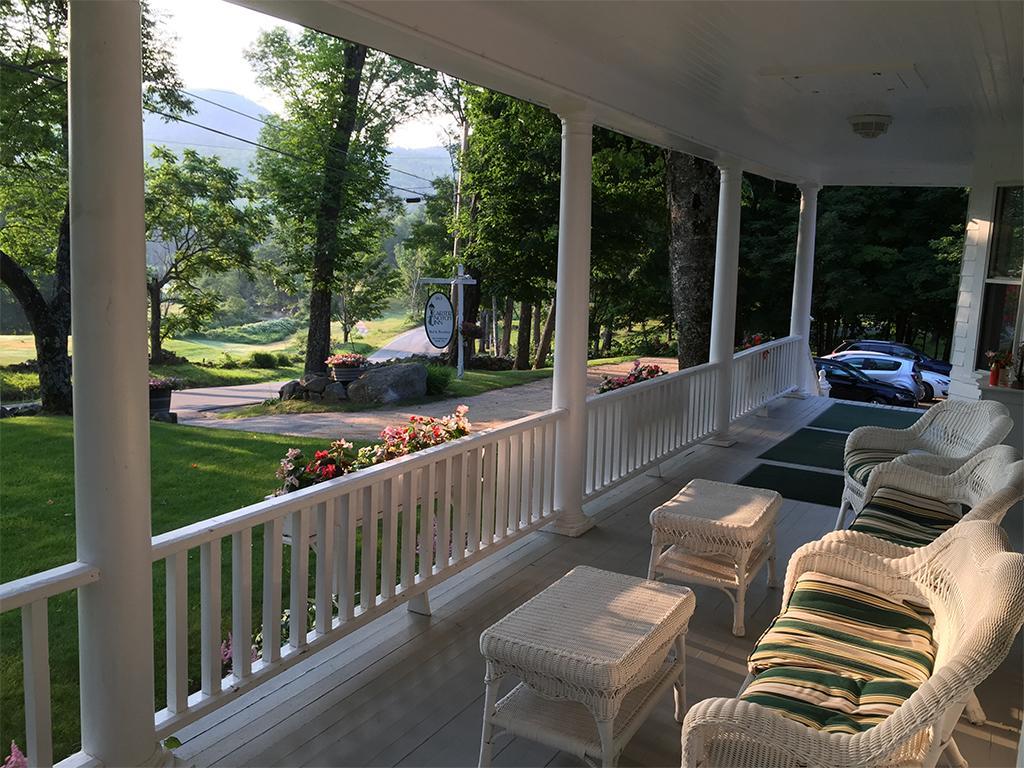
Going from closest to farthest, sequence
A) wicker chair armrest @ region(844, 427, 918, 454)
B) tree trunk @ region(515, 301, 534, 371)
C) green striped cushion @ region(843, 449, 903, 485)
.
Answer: green striped cushion @ region(843, 449, 903, 485), wicker chair armrest @ region(844, 427, 918, 454), tree trunk @ region(515, 301, 534, 371)

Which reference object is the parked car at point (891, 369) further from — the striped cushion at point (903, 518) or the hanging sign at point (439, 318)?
the striped cushion at point (903, 518)

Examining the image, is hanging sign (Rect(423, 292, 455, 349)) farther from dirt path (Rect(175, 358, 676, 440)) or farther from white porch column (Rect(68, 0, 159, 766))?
white porch column (Rect(68, 0, 159, 766))

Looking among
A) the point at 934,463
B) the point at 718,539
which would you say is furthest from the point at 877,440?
the point at 718,539

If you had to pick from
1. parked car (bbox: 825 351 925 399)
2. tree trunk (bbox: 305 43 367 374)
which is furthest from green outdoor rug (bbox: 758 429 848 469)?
tree trunk (bbox: 305 43 367 374)

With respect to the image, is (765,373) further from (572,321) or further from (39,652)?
(39,652)

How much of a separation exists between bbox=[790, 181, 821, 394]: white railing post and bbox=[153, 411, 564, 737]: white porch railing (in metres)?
6.42

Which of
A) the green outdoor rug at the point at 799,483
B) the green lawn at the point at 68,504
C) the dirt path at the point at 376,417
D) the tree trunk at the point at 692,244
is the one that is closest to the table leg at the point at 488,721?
the green lawn at the point at 68,504

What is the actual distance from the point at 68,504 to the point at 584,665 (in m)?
7.63

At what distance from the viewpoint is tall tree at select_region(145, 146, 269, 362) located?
48.4ft

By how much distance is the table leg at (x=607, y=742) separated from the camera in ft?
7.64

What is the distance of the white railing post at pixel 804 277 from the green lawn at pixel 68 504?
6.11m

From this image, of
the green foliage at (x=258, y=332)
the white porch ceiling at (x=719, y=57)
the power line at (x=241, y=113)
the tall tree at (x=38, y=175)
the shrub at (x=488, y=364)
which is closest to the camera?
the white porch ceiling at (x=719, y=57)

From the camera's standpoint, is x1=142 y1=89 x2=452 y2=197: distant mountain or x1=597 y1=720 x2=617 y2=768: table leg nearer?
x1=597 y1=720 x2=617 y2=768: table leg

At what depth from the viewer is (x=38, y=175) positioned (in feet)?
36.8
